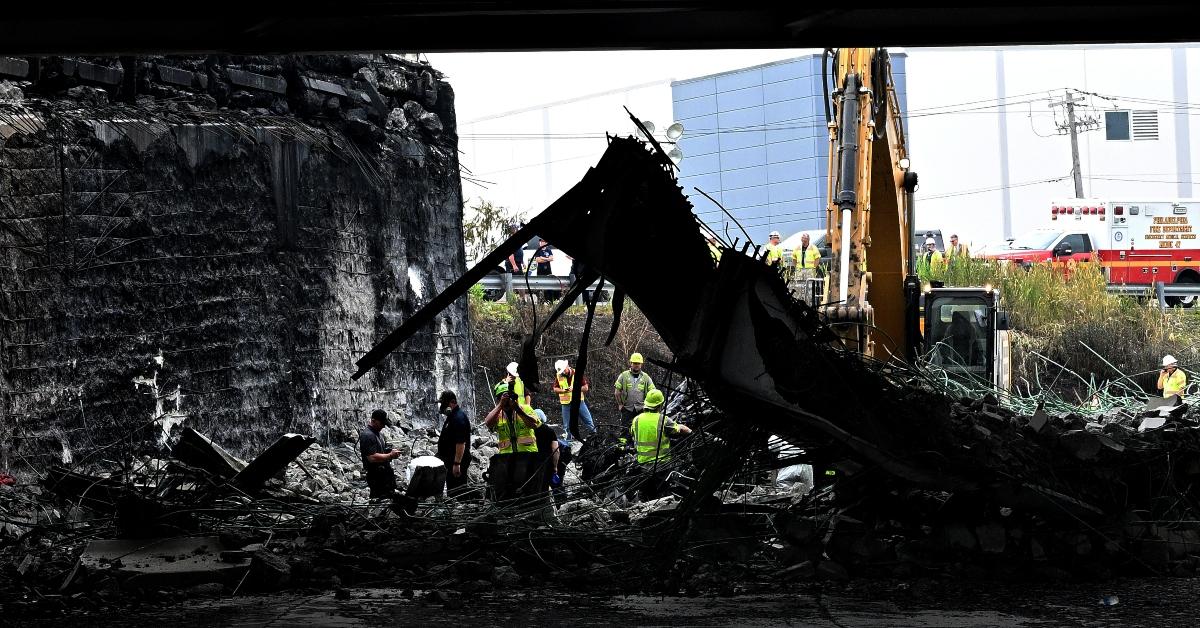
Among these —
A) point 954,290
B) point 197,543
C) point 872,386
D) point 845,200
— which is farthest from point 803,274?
point 197,543

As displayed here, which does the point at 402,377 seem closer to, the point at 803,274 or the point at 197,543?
the point at 803,274

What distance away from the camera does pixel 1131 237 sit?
33062 mm

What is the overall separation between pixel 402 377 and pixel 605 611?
9.91 metres

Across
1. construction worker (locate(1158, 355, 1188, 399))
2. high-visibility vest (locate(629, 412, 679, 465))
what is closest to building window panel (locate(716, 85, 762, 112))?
construction worker (locate(1158, 355, 1188, 399))

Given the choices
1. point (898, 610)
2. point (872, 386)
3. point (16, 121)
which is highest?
point (16, 121)

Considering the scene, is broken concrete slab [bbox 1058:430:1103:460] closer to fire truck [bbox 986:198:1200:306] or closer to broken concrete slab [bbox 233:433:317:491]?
broken concrete slab [bbox 233:433:317:491]

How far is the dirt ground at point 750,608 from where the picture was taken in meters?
7.71

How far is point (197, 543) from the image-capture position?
384 inches

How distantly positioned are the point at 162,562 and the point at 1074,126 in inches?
1469

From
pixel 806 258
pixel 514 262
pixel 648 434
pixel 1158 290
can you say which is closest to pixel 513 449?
pixel 648 434

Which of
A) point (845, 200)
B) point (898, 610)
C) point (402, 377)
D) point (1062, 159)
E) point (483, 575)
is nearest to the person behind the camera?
point (898, 610)

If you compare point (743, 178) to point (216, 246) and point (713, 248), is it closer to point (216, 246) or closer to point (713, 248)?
point (216, 246)

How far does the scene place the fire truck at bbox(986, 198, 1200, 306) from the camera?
32781 millimetres

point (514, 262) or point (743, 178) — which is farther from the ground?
point (743, 178)
